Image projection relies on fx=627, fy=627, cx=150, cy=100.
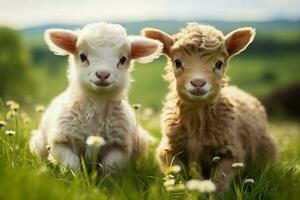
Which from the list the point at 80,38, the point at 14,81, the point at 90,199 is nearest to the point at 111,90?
the point at 80,38

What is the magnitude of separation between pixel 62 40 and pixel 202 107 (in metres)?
1.69

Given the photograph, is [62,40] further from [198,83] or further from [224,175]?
[224,175]

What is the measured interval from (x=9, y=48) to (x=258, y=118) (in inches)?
1721

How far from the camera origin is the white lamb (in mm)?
6387

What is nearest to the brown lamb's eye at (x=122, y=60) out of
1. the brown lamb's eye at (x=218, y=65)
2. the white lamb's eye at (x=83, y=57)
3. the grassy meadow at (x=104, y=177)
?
the white lamb's eye at (x=83, y=57)

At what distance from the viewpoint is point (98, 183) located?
225 inches

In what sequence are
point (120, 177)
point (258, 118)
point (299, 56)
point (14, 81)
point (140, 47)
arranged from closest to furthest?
point (120, 177) < point (140, 47) < point (258, 118) < point (14, 81) < point (299, 56)

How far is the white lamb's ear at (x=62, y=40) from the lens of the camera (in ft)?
22.2

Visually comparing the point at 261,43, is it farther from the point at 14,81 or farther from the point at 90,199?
the point at 90,199

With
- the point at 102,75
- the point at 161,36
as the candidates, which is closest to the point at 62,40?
the point at 102,75

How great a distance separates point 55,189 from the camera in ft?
14.1

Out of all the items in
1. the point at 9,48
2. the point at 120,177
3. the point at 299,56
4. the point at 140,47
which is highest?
the point at 140,47

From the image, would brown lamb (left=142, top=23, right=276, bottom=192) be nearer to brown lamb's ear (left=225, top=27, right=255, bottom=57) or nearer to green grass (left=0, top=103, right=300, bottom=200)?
brown lamb's ear (left=225, top=27, right=255, bottom=57)

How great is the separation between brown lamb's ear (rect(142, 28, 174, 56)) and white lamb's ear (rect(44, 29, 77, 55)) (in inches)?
34.0
